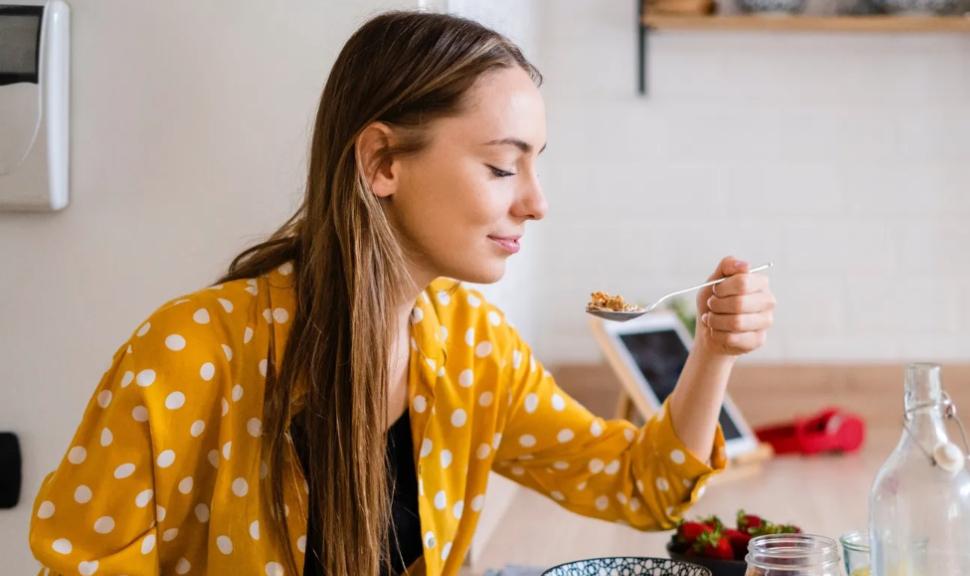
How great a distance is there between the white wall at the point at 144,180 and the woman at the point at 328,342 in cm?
26

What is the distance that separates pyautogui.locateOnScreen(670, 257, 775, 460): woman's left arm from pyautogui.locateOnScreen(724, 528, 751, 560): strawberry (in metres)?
0.14

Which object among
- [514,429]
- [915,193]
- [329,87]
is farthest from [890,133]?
[329,87]

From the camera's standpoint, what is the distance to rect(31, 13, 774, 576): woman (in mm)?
1196

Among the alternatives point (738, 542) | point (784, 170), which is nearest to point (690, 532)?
point (738, 542)

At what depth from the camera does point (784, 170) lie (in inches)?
98.7

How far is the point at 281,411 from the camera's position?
1257mm

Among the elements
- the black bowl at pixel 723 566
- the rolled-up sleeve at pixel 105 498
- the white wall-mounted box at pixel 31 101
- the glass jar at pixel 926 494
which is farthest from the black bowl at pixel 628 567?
the white wall-mounted box at pixel 31 101

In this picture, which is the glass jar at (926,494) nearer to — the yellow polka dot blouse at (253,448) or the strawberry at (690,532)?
the strawberry at (690,532)

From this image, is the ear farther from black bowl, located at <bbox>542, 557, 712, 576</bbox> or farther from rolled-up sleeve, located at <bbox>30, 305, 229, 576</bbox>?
black bowl, located at <bbox>542, 557, 712, 576</bbox>

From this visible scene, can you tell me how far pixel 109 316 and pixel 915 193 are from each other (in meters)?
1.68

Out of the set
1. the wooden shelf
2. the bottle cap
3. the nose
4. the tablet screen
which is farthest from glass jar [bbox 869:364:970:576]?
the wooden shelf

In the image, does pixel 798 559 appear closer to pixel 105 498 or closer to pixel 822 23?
pixel 105 498

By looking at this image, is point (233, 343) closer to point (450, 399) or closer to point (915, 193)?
point (450, 399)

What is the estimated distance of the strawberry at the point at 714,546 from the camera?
1244mm
